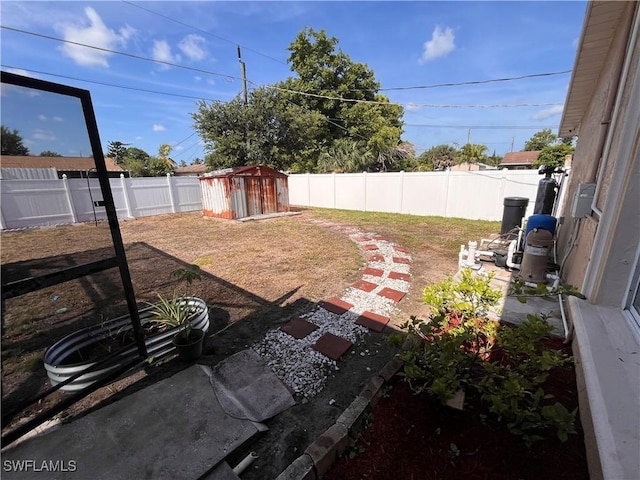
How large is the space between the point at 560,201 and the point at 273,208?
9486mm

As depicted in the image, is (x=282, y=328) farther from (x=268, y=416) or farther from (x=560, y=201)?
(x=560, y=201)

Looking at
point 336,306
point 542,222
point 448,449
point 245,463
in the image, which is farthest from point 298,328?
point 542,222

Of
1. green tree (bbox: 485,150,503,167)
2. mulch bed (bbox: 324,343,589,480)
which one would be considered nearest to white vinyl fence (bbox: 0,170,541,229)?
mulch bed (bbox: 324,343,589,480)

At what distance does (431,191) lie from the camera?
10086mm

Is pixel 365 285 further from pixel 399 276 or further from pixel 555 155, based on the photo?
pixel 555 155

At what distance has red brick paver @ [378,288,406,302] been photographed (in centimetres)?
370

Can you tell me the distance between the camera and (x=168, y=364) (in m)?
2.43

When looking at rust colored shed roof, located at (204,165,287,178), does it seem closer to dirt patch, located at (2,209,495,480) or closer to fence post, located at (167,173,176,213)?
fence post, located at (167,173,176,213)

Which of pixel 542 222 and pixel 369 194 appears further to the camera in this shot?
pixel 369 194

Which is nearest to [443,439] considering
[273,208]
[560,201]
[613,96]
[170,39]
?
[613,96]

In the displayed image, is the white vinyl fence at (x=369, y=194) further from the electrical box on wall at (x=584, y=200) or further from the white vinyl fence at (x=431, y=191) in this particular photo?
the electrical box on wall at (x=584, y=200)

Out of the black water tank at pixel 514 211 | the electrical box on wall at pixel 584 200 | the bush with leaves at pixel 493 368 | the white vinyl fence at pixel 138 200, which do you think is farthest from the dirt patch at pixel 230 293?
the electrical box on wall at pixel 584 200

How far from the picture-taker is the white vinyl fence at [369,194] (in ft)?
26.5

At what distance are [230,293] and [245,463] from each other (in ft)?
8.61
